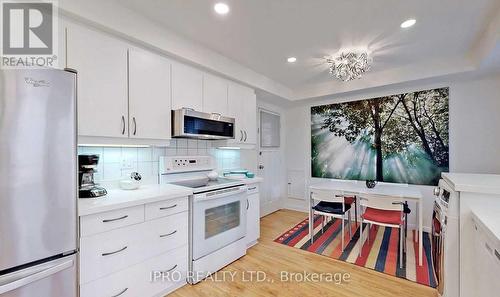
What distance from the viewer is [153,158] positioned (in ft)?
8.00

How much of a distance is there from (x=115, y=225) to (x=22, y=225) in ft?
1.75

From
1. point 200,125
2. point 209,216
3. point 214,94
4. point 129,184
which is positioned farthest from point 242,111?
point 129,184

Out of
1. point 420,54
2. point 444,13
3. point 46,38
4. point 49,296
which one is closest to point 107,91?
point 46,38

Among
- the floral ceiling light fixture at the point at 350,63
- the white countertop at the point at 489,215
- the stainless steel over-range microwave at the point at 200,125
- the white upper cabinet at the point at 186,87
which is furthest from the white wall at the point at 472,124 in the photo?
the white upper cabinet at the point at 186,87

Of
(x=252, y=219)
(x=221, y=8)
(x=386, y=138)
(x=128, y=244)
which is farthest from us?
(x=386, y=138)

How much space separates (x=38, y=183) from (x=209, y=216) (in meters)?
1.42

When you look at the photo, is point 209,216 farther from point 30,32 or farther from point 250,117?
point 30,32

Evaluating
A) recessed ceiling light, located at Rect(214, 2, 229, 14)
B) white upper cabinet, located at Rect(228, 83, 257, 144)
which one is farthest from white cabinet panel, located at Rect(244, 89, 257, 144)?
recessed ceiling light, located at Rect(214, 2, 229, 14)

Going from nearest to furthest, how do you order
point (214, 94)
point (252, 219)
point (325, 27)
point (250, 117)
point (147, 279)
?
point (147, 279), point (325, 27), point (214, 94), point (252, 219), point (250, 117)

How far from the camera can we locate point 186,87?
7.96 ft

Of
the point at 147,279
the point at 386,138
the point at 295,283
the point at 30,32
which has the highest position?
the point at 30,32

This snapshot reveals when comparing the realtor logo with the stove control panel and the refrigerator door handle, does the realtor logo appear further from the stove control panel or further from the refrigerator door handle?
the stove control panel

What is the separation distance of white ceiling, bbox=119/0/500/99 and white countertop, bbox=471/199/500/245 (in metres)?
1.62

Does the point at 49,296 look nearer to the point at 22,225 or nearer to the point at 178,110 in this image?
the point at 22,225
